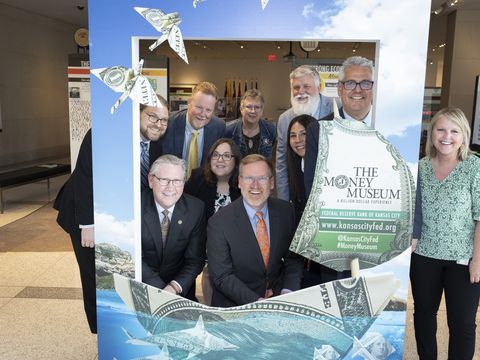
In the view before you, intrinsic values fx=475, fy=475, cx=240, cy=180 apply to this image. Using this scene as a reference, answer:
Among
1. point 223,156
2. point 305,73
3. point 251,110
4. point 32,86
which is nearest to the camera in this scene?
point 223,156

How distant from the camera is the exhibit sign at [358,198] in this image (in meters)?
1.84

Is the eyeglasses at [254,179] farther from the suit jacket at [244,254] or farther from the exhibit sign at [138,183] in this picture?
the exhibit sign at [138,183]

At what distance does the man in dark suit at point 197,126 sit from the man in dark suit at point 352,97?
0.52 m

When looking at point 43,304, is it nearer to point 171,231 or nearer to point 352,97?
point 171,231

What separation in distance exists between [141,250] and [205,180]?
45 centimetres

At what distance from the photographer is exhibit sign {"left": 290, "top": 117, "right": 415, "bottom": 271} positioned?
1.84 meters

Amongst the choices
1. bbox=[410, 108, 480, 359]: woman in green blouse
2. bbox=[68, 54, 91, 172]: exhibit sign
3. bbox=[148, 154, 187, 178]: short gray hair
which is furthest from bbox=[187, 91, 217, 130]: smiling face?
bbox=[68, 54, 91, 172]: exhibit sign

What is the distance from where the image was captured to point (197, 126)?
2268 mm

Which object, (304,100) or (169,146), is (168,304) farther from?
(304,100)

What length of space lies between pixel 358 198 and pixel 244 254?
0.57 m

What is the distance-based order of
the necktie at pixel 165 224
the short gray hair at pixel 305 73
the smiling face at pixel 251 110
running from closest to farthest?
the necktie at pixel 165 224, the short gray hair at pixel 305 73, the smiling face at pixel 251 110

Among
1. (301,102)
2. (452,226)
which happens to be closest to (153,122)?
(301,102)

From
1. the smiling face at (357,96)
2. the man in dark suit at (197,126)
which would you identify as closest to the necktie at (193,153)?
the man in dark suit at (197,126)

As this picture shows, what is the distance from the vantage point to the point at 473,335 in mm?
2426
